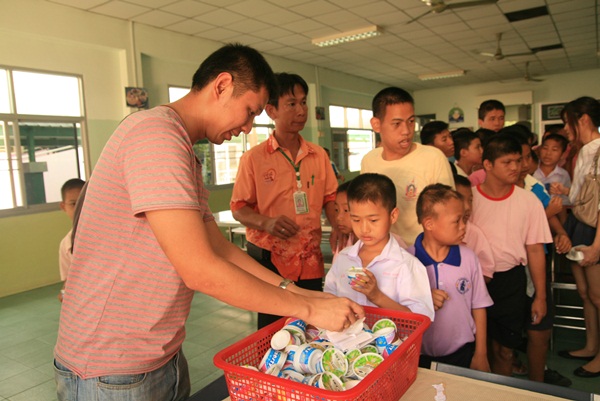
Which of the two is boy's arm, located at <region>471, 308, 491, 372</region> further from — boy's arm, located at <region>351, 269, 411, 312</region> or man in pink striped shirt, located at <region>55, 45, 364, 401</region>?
man in pink striped shirt, located at <region>55, 45, 364, 401</region>

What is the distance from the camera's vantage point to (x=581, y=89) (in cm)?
1148

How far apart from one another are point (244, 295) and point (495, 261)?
5.42ft

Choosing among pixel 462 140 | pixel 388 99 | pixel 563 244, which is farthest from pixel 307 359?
pixel 462 140

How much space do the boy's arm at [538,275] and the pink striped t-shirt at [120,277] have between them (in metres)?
1.83

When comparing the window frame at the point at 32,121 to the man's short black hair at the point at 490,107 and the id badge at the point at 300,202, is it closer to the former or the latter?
the id badge at the point at 300,202

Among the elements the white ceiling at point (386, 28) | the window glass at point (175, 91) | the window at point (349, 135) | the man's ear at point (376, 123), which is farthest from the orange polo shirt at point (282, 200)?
the window at point (349, 135)

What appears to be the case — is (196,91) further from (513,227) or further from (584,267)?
(584,267)

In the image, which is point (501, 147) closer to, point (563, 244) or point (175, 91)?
point (563, 244)

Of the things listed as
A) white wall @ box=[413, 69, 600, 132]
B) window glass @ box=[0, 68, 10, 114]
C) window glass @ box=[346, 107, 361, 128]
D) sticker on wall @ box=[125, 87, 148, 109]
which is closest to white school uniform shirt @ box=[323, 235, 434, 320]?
window glass @ box=[0, 68, 10, 114]

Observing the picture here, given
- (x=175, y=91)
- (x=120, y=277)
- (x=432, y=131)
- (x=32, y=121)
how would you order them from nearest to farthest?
1. (x=120, y=277)
2. (x=432, y=131)
3. (x=32, y=121)
4. (x=175, y=91)

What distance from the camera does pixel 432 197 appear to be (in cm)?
175

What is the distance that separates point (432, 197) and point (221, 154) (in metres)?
6.39

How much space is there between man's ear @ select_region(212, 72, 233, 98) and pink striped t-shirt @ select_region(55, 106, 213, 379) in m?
0.13

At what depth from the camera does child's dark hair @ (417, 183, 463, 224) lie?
1722 mm
